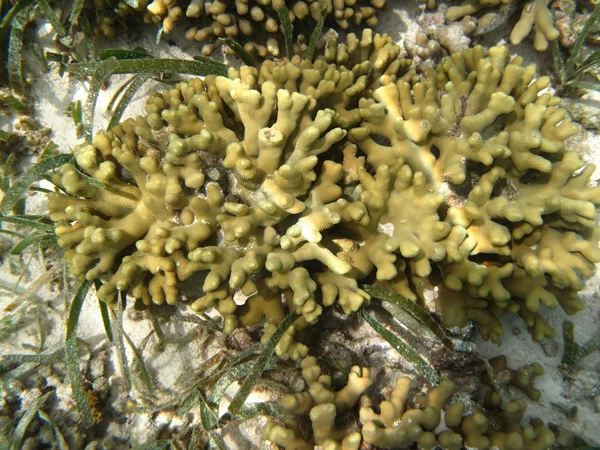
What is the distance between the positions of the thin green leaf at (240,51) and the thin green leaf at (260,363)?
6.60ft

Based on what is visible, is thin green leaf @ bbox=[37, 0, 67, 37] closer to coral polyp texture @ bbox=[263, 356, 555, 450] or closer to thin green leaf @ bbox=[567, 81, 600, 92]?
coral polyp texture @ bbox=[263, 356, 555, 450]

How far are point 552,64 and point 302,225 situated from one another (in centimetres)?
280

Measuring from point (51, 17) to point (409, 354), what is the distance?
3451mm

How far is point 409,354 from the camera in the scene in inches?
81.0

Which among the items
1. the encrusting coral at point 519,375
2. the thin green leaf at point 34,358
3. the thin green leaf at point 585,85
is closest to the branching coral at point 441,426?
the encrusting coral at point 519,375

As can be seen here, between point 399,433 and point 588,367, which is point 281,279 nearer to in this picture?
point 399,433

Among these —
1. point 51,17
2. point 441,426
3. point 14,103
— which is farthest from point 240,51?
point 441,426

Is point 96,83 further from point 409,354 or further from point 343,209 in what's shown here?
point 409,354

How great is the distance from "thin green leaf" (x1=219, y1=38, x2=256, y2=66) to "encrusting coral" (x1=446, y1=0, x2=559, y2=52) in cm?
168

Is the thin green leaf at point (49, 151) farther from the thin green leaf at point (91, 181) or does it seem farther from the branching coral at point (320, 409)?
the branching coral at point (320, 409)

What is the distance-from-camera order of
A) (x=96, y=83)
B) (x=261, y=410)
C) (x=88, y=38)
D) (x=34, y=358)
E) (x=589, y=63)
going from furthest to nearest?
1. (x=88, y=38)
2. (x=589, y=63)
3. (x=34, y=358)
4. (x=96, y=83)
5. (x=261, y=410)

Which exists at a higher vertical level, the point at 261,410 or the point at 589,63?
the point at 589,63

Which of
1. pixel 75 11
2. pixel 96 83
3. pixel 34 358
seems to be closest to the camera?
pixel 96 83

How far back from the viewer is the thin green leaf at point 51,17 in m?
2.54
